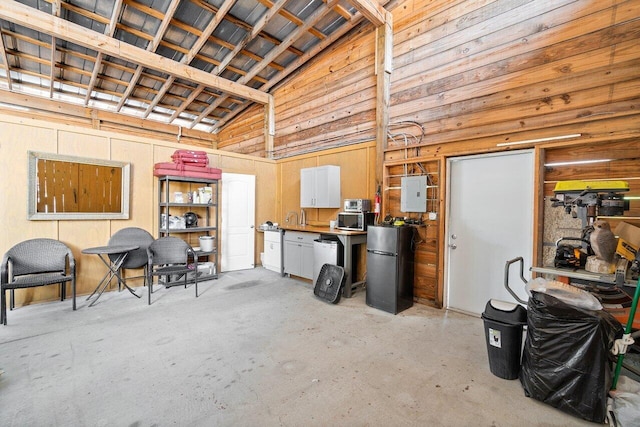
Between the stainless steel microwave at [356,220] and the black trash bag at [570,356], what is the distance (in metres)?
2.55

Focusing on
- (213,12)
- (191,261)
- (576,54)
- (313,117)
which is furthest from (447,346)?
(213,12)

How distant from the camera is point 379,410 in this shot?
186cm

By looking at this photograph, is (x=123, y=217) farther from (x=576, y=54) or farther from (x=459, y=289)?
(x=576, y=54)

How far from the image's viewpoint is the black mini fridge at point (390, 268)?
139 inches

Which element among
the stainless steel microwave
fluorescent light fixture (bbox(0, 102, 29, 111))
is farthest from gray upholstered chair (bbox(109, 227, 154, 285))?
fluorescent light fixture (bbox(0, 102, 29, 111))

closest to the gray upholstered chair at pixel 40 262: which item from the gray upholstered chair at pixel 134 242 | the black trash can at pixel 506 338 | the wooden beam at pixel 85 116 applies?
the gray upholstered chair at pixel 134 242

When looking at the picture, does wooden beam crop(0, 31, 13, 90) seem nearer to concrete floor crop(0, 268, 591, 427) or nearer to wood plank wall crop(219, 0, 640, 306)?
concrete floor crop(0, 268, 591, 427)

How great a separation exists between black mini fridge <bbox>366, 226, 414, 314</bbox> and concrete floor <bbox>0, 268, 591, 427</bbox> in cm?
16

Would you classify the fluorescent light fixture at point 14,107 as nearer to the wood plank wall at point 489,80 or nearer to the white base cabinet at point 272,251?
the white base cabinet at point 272,251

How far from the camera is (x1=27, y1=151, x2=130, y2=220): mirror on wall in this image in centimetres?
381

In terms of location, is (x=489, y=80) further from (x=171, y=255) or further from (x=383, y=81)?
(x=171, y=255)

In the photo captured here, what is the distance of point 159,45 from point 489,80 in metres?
5.13

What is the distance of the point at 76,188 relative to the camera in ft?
13.4

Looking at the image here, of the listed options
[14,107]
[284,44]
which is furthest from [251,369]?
[14,107]
